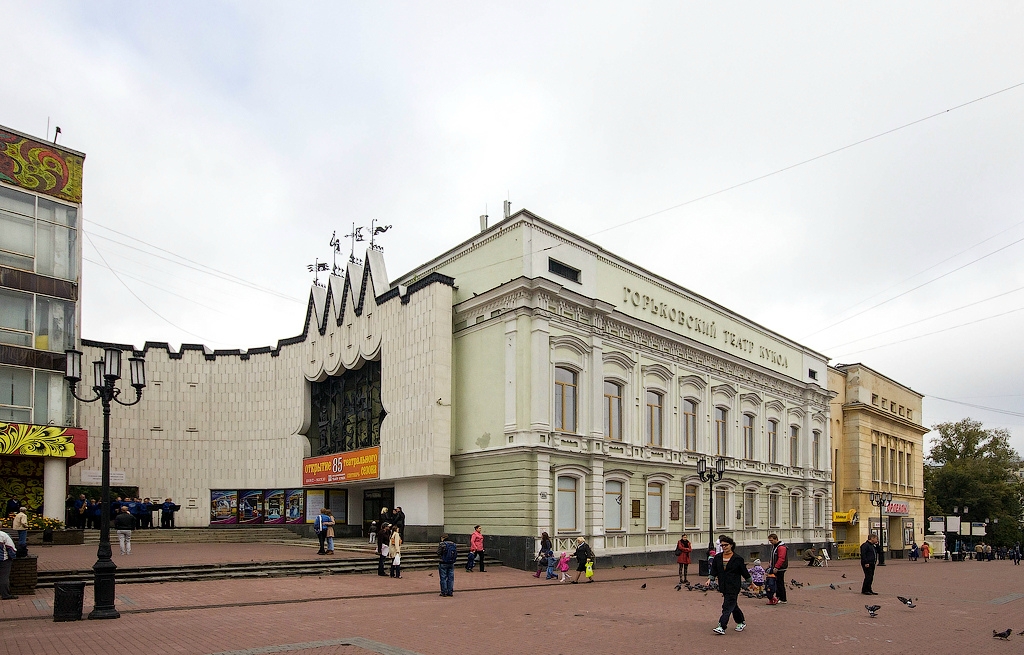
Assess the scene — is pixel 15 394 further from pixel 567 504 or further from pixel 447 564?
pixel 567 504

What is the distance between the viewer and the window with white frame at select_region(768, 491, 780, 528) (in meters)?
44.0

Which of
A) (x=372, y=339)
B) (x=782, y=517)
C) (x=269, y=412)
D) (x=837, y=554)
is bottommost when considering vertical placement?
(x=837, y=554)

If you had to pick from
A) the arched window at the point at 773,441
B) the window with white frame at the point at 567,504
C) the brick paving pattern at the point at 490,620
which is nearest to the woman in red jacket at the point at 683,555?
the brick paving pattern at the point at 490,620

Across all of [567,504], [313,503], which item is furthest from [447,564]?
[313,503]

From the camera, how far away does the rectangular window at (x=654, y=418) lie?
117ft

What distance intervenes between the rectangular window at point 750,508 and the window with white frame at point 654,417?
8.80 m

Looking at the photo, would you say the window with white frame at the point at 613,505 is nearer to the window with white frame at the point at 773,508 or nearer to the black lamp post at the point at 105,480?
the window with white frame at the point at 773,508

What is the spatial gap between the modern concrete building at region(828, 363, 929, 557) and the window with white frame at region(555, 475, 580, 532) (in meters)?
28.9

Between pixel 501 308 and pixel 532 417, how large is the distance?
4335 mm

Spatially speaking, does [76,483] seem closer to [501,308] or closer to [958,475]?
[501,308]

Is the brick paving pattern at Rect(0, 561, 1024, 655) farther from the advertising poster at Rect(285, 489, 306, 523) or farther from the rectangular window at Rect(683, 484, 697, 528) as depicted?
the advertising poster at Rect(285, 489, 306, 523)

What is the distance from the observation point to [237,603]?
17.7 m

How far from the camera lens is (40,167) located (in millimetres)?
32875

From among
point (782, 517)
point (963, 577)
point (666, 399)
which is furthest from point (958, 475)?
point (666, 399)
